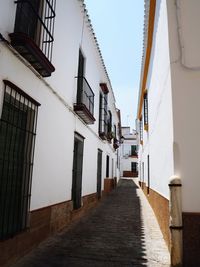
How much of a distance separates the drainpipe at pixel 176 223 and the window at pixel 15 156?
7.36 feet

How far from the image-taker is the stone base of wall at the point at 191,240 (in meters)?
3.40

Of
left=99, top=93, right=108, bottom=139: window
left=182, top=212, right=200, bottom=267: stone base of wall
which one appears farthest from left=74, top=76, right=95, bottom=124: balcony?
left=182, top=212, right=200, bottom=267: stone base of wall

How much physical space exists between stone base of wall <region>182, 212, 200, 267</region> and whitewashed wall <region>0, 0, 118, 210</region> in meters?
2.45

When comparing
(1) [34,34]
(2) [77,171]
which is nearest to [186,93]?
(1) [34,34]

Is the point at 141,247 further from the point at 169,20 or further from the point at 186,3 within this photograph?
the point at 186,3

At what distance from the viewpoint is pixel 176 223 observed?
3.45 metres

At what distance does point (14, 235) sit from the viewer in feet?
11.9

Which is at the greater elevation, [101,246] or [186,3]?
[186,3]

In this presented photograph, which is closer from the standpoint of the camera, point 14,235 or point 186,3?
point 14,235

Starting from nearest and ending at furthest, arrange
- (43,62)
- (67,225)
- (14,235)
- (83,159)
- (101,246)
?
1. (14,235)
2. (43,62)
3. (101,246)
4. (67,225)
5. (83,159)

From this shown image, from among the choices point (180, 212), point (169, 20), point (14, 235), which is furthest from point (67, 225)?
point (169, 20)

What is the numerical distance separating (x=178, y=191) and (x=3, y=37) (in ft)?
10.4

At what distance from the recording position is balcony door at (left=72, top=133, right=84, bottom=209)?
7.20 m

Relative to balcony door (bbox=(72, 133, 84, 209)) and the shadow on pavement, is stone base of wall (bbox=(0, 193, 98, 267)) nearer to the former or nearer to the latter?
the shadow on pavement
